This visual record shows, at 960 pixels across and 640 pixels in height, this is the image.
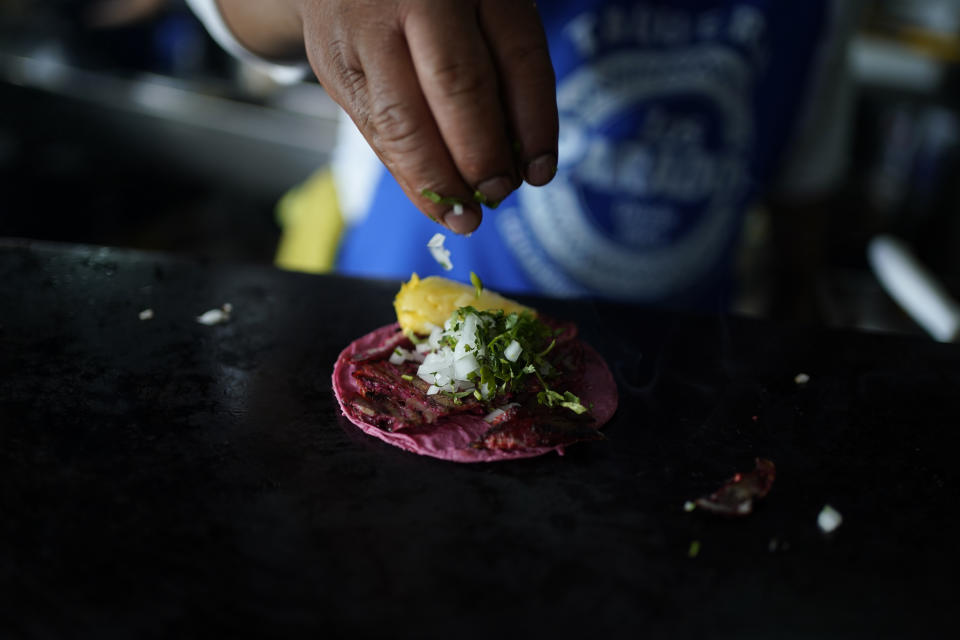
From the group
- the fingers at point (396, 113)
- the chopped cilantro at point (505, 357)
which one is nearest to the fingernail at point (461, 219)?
the fingers at point (396, 113)

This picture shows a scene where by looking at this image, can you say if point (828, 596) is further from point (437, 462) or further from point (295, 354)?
point (295, 354)

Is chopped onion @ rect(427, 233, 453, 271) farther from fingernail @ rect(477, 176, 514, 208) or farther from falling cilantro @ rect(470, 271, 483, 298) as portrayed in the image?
fingernail @ rect(477, 176, 514, 208)

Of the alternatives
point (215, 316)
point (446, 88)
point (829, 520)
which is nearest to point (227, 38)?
point (215, 316)

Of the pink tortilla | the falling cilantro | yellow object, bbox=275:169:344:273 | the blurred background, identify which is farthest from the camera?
the blurred background

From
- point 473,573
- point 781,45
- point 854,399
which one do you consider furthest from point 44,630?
point 781,45

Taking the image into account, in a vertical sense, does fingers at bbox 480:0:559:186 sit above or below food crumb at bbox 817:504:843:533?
above

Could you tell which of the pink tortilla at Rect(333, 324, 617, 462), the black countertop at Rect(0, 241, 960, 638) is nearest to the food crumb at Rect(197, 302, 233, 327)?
the black countertop at Rect(0, 241, 960, 638)

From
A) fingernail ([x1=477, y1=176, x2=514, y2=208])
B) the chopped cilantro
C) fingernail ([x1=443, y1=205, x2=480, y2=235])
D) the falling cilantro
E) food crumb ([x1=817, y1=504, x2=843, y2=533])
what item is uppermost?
fingernail ([x1=477, y1=176, x2=514, y2=208])
